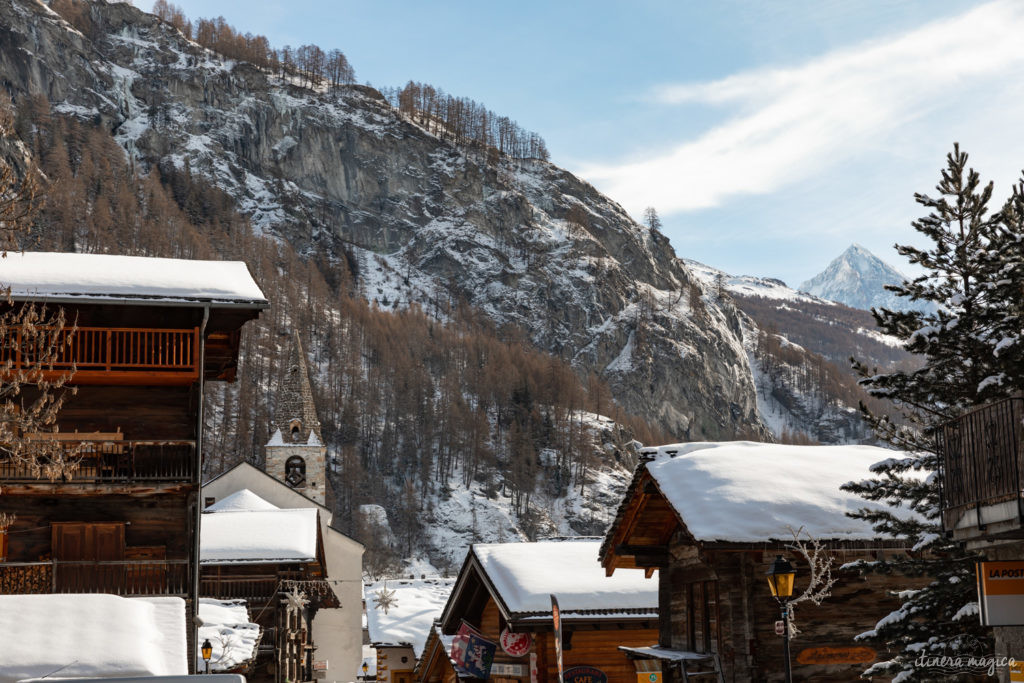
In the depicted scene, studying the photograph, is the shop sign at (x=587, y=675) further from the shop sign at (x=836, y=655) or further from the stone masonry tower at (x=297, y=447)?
the stone masonry tower at (x=297, y=447)

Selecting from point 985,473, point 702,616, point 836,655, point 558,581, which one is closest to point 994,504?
point 985,473

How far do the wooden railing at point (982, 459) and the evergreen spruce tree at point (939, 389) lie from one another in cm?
123

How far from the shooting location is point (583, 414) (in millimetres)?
138875

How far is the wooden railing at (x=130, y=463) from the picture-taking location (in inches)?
870

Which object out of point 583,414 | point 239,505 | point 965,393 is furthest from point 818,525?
point 583,414

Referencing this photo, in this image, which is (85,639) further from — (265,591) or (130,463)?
(265,591)

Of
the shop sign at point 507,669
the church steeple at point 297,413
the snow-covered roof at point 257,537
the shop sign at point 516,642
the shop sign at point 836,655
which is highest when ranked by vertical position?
the church steeple at point 297,413

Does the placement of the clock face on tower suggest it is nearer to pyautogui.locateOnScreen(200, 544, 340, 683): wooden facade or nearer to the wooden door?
pyautogui.locateOnScreen(200, 544, 340, 683): wooden facade

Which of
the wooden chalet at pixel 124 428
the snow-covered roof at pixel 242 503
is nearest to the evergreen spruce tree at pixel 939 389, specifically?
the wooden chalet at pixel 124 428

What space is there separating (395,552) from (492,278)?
71829 mm

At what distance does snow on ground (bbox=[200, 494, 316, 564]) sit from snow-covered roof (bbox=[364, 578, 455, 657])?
5.36 metres

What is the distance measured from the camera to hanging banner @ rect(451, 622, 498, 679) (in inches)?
862

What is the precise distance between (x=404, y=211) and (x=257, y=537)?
145111 mm

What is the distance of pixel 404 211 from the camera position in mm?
175875
